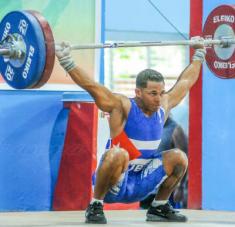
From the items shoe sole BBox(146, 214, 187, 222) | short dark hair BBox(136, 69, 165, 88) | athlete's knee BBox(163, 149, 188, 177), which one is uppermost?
short dark hair BBox(136, 69, 165, 88)

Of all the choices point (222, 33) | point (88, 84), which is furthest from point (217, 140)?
point (88, 84)

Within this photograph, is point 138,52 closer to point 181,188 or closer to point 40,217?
point 181,188

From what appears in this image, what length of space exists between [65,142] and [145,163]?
1.26m

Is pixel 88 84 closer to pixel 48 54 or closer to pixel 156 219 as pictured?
pixel 48 54

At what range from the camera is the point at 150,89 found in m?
6.29

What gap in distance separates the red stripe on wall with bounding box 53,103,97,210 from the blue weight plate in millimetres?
1347

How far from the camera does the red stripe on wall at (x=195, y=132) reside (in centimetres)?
759

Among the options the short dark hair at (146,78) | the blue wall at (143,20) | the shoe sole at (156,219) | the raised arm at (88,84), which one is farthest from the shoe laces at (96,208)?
the blue wall at (143,20)

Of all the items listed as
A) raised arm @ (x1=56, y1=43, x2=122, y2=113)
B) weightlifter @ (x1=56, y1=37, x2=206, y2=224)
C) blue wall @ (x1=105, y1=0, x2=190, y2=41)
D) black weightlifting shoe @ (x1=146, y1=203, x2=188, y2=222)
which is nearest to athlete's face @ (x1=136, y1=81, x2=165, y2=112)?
weightlifter @ (x1=56, y1=37, x2=206, y2=224)

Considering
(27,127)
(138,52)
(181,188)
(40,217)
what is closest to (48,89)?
(27,127)

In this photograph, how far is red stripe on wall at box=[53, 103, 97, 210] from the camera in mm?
7484

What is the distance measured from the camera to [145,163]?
251 inches

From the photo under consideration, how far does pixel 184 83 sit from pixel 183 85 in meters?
0.02

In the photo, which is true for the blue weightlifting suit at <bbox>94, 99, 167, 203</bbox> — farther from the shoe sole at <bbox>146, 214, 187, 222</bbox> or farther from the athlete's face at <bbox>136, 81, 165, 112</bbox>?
the shoe sole at <bbox>146, 214, 187, 222</bbox>
